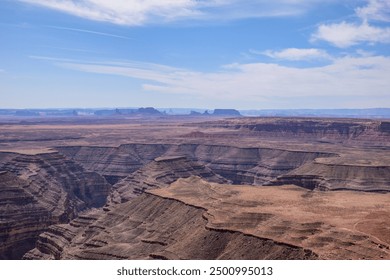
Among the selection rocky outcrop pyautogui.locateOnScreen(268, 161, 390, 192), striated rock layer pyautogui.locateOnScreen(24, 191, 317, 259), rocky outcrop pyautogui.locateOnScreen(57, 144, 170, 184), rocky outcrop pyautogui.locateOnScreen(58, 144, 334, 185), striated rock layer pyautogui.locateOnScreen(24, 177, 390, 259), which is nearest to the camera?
striated rock layer pyautogui.locateOnScreen(24, 177, 390, 259)

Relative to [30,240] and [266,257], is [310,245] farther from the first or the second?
[30,240]

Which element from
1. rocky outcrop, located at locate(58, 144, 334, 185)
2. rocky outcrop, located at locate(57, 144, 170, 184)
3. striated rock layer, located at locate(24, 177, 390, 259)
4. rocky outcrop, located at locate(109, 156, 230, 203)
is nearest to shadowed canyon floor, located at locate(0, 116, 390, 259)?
striated rock layer, located at locate(24, 177, 390, 259)

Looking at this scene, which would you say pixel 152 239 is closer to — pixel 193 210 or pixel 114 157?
pixel 193 210

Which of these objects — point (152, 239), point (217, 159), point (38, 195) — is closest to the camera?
point (152, 239)

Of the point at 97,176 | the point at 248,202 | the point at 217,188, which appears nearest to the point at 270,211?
the point at 248,202

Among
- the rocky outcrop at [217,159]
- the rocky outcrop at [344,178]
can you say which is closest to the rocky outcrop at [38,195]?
the rocky outcrop at [217,159]

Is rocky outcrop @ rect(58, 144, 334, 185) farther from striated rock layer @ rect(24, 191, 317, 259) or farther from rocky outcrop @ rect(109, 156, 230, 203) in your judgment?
striated rock layer @ rect(24, 191, 317, 259)

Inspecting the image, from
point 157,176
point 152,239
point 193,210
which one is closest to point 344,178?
point 157,176
